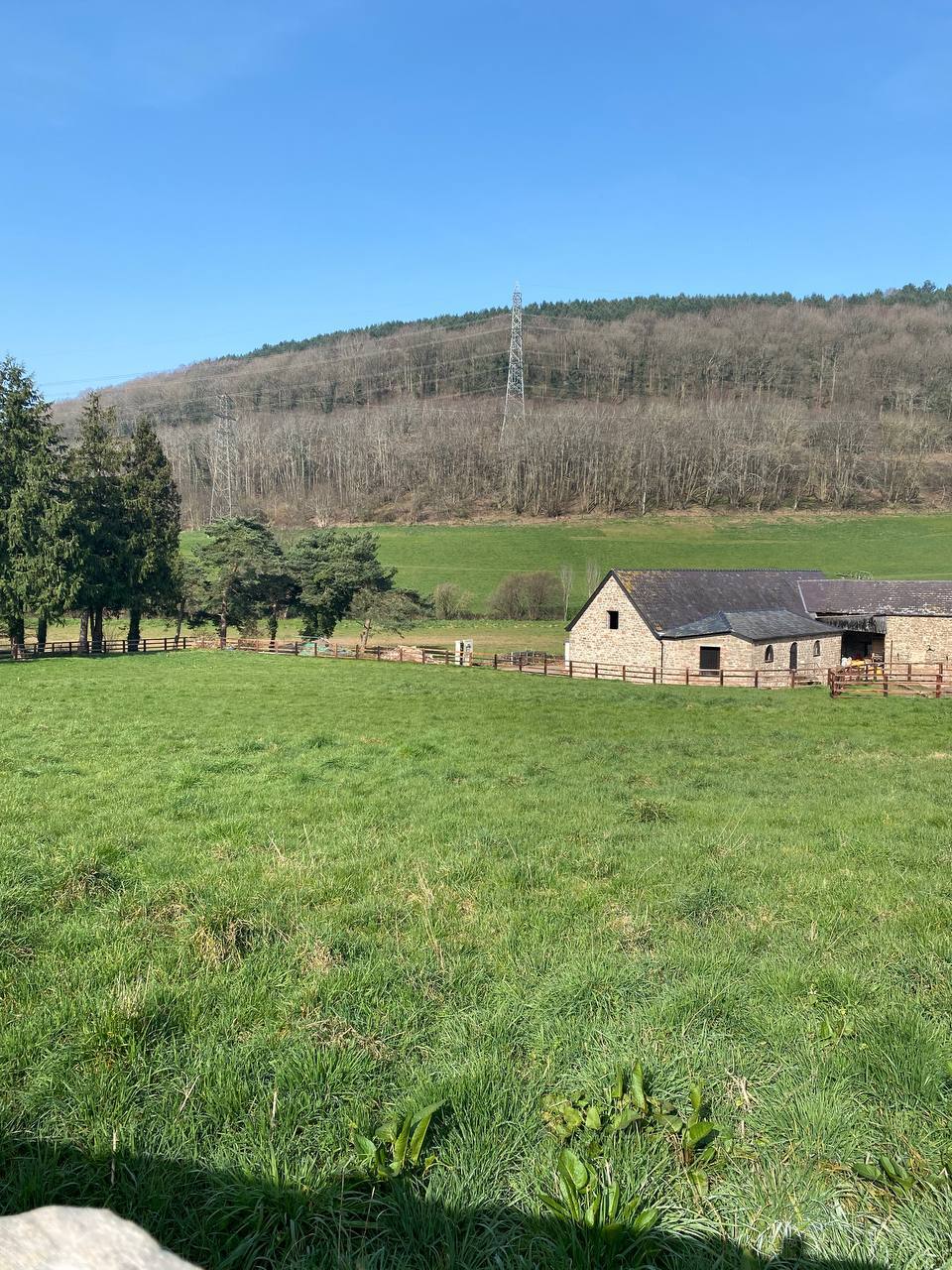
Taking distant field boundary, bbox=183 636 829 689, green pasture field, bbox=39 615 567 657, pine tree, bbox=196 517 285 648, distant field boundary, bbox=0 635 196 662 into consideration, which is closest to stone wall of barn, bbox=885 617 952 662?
distant field boundary, bbox=183 636 829 689

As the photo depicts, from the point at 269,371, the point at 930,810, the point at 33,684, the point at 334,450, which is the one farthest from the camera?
the point at 269,371

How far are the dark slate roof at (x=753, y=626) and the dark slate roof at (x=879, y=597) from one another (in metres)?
3.18

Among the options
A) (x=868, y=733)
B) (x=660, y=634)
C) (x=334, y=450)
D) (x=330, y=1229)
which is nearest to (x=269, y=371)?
(x=334, y=450)

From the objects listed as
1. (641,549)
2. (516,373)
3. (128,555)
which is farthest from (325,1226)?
(516,373)

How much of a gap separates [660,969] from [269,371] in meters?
183

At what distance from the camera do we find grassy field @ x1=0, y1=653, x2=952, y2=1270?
8.89 ft

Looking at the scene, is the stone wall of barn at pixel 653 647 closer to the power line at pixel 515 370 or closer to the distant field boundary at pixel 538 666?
the distant field boundary at pixel 538 666

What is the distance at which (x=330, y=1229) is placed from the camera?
2.62 metres

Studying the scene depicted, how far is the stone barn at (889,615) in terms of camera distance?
3825cm

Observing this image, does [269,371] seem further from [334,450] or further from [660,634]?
[660,634]

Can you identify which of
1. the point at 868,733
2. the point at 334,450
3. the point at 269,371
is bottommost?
the point at 868,733

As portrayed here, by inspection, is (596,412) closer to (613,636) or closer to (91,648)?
(613,636)

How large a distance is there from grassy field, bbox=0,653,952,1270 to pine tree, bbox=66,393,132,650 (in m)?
31.9

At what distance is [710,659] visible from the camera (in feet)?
117
